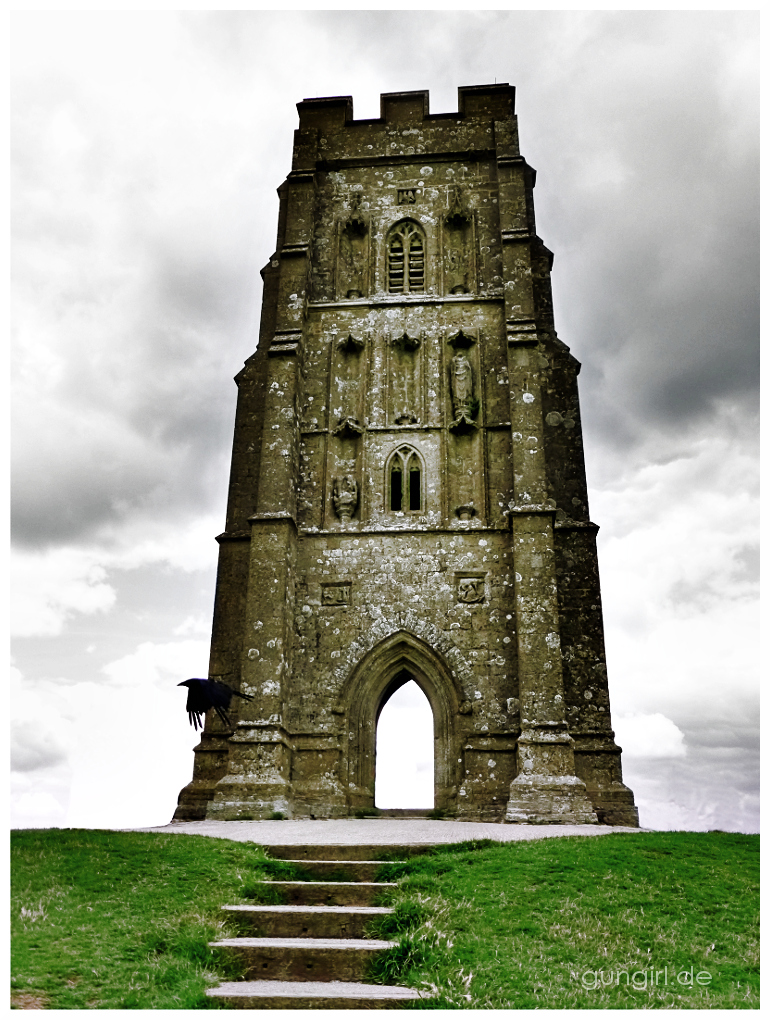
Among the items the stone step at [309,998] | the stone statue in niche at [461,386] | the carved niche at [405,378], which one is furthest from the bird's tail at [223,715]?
the stone step at [309,998]

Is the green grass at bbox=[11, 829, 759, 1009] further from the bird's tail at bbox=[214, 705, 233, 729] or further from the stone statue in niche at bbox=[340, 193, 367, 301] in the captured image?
the stone statue in niche at bbox=[340, 193, 367, 301]

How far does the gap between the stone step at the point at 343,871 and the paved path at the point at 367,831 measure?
96 cm

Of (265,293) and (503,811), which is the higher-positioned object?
(265,293)

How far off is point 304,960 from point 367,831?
255 inches

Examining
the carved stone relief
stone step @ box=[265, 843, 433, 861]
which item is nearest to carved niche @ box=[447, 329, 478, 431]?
the carved stone relief

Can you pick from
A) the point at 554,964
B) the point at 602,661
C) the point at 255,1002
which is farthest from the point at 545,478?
the point at 255,1002

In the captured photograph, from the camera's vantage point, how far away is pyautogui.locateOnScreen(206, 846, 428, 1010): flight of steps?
18.8 ft

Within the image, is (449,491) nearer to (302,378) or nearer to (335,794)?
(302,378)

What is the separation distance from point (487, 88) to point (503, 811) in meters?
20.1

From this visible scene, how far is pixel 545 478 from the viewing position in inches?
717

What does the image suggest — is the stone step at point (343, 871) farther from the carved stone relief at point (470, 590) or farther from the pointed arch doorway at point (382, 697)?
the carved stone relief at point (470, 590)

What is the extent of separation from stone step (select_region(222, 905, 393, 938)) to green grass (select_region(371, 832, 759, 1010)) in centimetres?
27

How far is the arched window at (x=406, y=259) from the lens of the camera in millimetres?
22297

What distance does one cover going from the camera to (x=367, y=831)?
12.9m
